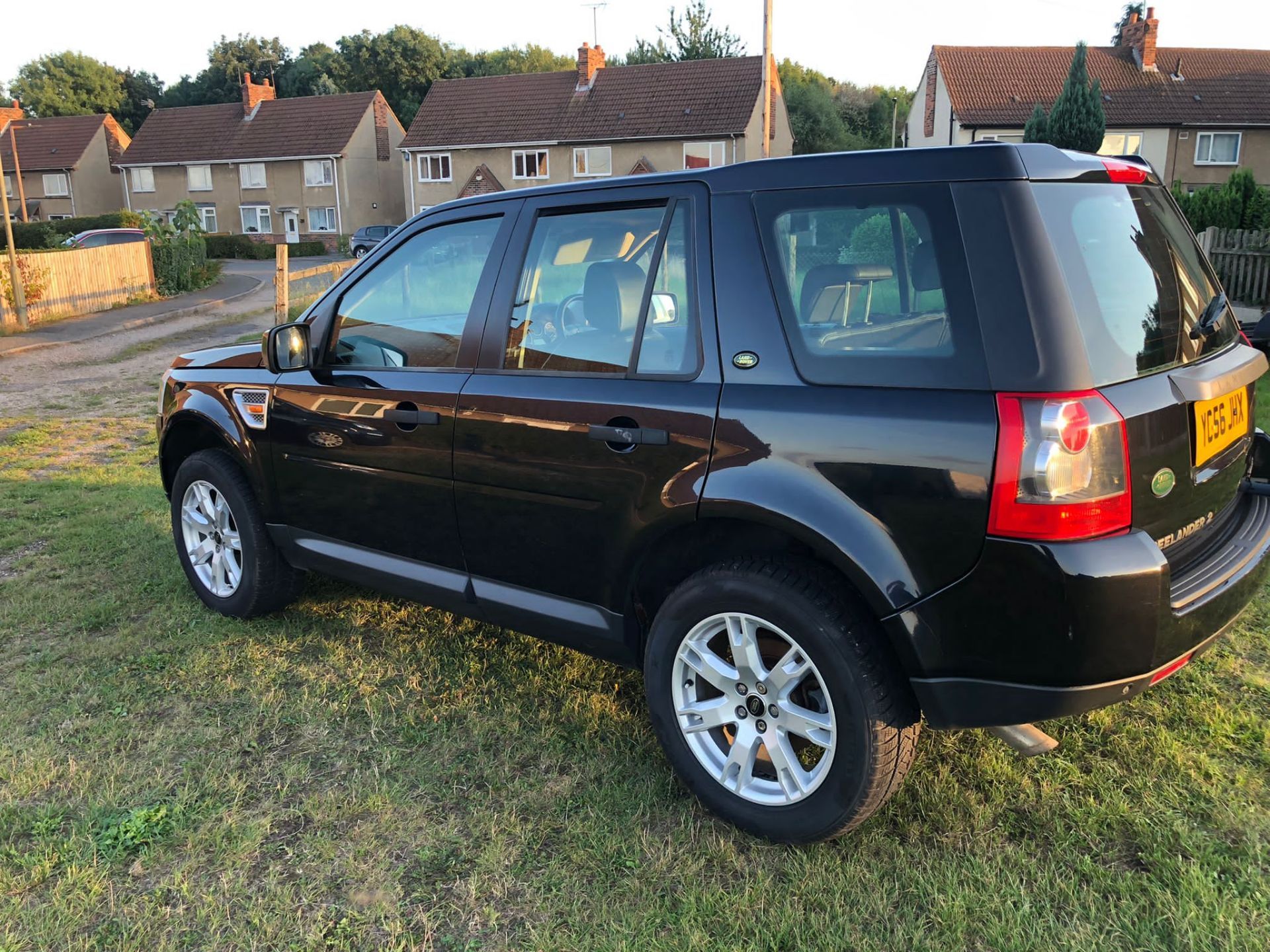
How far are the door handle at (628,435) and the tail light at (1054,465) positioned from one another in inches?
38.7

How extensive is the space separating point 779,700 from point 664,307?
1.26m

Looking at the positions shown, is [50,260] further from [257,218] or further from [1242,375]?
[257,218]

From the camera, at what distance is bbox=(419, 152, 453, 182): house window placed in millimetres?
46812

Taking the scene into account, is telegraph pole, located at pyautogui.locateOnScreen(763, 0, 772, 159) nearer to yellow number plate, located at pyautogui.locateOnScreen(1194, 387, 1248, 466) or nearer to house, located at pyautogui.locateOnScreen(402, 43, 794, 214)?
yellow number plate, located at pyautogui.locateOnScreen(1194, 387, 1248, 466)

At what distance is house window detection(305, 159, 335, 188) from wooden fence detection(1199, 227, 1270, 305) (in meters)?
45.7

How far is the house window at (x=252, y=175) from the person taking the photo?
51.7 metres

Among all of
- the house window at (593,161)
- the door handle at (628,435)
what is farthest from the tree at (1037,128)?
the door handle at (628,435)

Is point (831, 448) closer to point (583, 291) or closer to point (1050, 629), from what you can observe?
point (1050, 629)

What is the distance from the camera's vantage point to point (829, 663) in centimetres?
256

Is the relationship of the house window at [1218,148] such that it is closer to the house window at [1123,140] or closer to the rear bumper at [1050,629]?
the house window at [1123,140]

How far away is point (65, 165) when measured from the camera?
2174 inches

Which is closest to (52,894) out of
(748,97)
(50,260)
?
(50,260)

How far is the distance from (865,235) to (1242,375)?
1.38 meters

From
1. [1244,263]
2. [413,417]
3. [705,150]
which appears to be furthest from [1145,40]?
[413,417]
